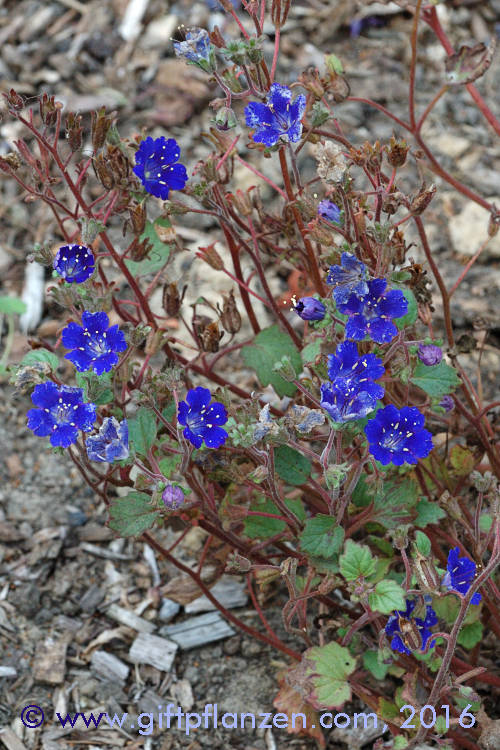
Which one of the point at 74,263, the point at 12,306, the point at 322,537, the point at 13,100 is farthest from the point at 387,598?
the point at 12,306

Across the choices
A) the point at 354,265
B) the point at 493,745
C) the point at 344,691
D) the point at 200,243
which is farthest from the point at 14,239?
the point at 493,745

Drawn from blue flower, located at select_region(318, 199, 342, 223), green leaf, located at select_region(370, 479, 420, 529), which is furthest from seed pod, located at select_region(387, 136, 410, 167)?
green leaf, located at select_region(370, 479, 420, 529)

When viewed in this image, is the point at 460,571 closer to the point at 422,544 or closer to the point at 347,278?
the point at 422,544

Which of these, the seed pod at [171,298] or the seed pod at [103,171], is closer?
the seed pod at [103,171]

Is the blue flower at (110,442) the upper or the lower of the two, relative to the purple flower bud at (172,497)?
upper

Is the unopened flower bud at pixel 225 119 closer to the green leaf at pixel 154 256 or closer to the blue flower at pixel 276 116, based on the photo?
the blue flower at pixel 276 116

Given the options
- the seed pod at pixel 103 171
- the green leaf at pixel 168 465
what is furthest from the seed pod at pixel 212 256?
the green leaf at pixel 168 465
